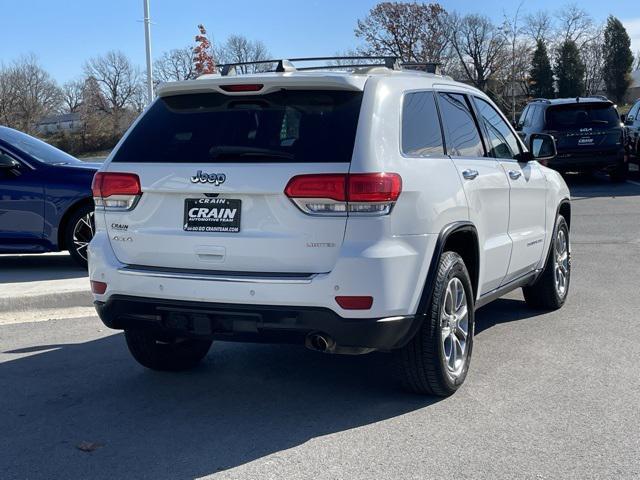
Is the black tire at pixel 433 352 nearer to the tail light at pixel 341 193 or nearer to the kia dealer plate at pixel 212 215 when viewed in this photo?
the tail light at pixel 341 193

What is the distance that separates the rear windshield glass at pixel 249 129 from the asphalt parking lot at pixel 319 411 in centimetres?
143

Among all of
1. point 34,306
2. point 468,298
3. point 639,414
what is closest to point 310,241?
point 468,298

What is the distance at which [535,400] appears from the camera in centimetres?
473

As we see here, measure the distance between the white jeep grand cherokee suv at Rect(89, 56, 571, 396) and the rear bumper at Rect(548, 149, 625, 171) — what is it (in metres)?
13.5

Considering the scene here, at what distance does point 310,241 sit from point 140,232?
1.01m

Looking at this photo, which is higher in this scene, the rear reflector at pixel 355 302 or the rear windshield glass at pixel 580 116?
the rear windshield glass at pixel 580 116

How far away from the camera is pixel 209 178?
4.29 m

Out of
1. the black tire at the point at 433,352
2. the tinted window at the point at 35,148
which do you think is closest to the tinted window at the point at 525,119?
the tinted window at the point at 35,148

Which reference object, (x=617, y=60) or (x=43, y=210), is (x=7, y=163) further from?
(x=617, y=60)

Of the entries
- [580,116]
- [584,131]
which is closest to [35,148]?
[584,131]

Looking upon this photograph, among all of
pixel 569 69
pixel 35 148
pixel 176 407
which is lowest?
pixel 176 407

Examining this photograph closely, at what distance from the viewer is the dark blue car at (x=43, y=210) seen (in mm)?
8742

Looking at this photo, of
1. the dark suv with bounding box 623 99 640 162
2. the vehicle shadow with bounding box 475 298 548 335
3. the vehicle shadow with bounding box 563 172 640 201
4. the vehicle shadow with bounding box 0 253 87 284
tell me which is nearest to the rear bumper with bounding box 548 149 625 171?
the vehicle shadow with bounding box 563 172 640 201

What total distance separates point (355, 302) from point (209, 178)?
39.6 inches
